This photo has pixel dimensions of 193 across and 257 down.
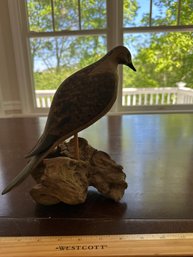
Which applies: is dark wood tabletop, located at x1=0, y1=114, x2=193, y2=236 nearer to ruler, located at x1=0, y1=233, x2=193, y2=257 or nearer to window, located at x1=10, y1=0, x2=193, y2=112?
ruler, located at x1=0, y1=233, x2=193, y2=257

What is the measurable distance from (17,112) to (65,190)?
1662 millimetres

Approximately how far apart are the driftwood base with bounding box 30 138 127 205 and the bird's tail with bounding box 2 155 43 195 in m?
0.04

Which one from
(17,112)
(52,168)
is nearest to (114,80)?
(52,168)

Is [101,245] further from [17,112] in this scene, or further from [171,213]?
[17,112]

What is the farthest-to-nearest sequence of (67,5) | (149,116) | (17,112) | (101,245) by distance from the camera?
(17,112) < (67,5) < (149,116) < (101,245)

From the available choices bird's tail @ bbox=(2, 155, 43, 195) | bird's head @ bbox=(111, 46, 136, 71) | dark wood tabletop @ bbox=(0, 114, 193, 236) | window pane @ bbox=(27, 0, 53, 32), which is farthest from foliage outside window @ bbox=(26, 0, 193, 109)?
bird's tail @ bbox=(2, 155, 43, 195)

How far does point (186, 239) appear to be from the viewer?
1.68 feet

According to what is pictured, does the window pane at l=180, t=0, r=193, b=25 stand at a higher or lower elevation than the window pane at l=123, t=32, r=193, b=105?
higher

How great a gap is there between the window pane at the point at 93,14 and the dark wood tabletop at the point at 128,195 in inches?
44.0

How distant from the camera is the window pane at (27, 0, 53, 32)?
72.0 inches

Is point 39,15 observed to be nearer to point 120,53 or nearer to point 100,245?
point 120,53

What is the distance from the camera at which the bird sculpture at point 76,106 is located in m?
0.53

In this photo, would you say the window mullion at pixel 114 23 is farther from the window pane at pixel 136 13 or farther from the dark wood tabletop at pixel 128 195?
the dark wood tabletop at pixel 128 195

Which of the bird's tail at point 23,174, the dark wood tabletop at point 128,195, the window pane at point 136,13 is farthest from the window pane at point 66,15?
the bird's tail at point 23,174
